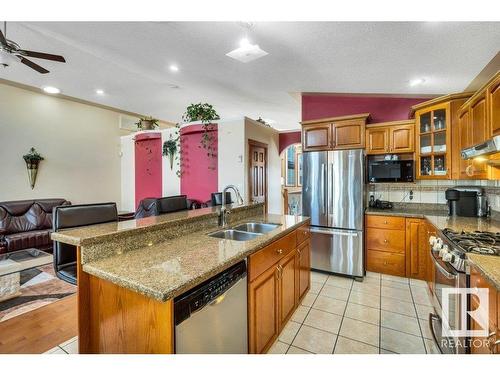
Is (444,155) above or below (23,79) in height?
below

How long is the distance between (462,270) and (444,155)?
184 cm

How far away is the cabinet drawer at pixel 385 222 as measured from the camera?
125 inches

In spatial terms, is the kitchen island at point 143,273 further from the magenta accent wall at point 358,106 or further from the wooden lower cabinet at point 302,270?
the magenta accent wall at point 358,106

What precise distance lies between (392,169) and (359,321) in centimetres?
200

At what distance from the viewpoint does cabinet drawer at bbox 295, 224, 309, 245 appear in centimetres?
244

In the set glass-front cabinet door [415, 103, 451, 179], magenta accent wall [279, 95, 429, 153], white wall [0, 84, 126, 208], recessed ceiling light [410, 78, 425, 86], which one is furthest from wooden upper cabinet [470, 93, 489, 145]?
white wall [0, 84, 126, 208]

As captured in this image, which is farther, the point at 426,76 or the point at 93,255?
the point at 426,76

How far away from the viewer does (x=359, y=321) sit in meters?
2.32

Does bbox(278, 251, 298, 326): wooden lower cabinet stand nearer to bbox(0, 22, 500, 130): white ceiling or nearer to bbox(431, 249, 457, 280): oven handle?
bbox(431, 249, 457, 280): oven handle

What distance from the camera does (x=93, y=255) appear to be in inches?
54.4

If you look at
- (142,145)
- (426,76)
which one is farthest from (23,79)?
(426,76)
